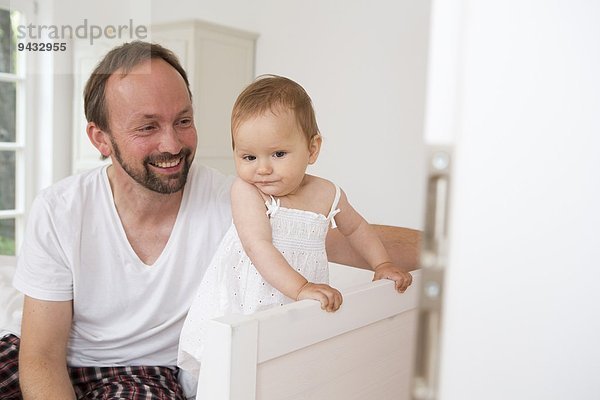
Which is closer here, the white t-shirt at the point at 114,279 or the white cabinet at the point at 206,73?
the white t-shirt at the point at 114,279

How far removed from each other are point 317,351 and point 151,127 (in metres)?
0.68

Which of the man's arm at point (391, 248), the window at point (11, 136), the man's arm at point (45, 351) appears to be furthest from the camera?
the window at point (11, 136)

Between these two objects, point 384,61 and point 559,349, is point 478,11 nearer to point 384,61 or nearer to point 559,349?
point 559,349

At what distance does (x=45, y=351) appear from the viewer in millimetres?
1226

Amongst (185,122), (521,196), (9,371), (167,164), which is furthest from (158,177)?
(521,196)

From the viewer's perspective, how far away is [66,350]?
4.22 feet

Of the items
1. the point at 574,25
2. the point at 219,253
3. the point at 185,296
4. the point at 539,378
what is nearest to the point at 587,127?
the point at 574,25

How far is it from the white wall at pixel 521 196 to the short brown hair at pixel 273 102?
688mm

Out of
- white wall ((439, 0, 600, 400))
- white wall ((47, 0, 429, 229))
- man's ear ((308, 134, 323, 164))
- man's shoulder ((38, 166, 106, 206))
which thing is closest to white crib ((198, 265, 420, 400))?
white wall ((439, 0, 600, 400))

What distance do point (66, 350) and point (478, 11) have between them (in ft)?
3.82

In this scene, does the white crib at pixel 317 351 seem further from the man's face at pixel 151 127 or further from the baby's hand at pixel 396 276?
the man's face at pixel 151 127

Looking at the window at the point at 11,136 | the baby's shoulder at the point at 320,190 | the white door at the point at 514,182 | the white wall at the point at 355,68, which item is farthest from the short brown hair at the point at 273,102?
the window at the point at 11,136

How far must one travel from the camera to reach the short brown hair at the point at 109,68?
4.49 feet

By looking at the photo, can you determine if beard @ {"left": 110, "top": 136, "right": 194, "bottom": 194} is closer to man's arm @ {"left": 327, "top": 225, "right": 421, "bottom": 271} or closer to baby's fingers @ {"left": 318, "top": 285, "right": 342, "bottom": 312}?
man's arm @ {"left": 327, "top": 225, "right": 421, "bottom": 271}
